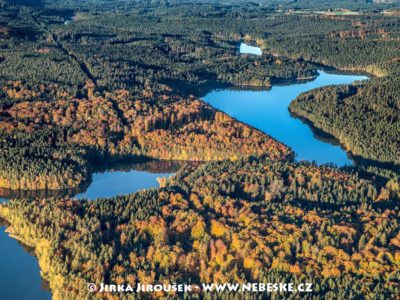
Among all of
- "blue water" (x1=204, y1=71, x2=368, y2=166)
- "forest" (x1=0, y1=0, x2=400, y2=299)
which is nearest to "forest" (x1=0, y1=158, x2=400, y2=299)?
"forest" (x1=0, y1=0, x2=400, y2=299)

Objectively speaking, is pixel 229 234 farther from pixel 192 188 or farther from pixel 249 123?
pixel 249 123

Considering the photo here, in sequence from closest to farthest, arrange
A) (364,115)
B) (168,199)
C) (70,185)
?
1. (168,199)
2. (70,185)
3. (364,115)

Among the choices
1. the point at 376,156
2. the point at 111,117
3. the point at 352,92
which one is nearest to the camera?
the point at 376,156

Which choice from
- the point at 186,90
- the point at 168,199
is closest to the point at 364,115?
the point at 186,90

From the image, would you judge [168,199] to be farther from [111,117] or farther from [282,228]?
[111,117]

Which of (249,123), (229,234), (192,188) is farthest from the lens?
(249,123)

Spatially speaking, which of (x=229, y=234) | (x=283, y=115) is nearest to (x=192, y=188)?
(x=229, y=234)
